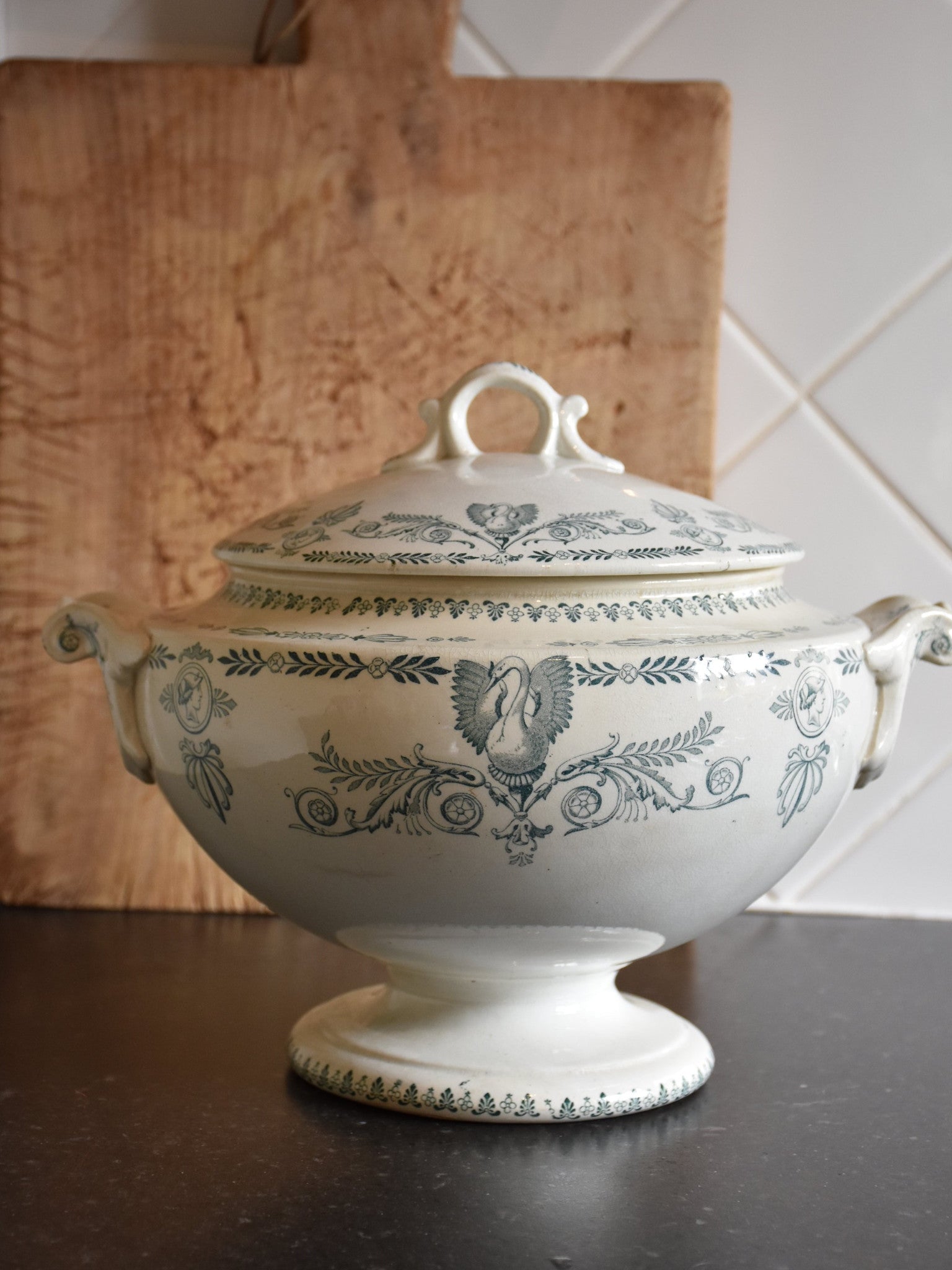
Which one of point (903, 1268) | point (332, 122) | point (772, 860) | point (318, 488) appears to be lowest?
point (903, 1268)

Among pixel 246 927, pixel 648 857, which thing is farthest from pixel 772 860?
pixel 246 927

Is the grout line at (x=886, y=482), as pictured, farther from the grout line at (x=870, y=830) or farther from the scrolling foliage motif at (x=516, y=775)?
the scrolling foliage motif at (x=516, y=775)

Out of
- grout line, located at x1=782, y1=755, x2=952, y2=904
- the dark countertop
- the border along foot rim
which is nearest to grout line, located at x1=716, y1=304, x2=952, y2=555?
grout line, located at x1=782, y1=755, x2=952, y2=904

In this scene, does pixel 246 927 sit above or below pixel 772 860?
below

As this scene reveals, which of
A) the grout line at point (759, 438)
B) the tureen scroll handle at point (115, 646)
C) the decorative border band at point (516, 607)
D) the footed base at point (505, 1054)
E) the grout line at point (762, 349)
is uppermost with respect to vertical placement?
the grout line at point (762, 349)

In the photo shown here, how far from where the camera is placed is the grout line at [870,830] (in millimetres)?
1036

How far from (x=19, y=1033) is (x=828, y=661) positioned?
18.8 inches

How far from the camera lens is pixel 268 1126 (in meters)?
0.67

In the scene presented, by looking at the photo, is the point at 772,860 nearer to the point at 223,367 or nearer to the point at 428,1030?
the point at 428,1030

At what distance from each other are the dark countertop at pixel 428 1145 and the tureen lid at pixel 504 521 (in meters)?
0.26

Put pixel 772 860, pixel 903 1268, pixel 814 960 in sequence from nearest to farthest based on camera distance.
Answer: pixel 903 1268 < pixel 772 860 < pixel 814 960

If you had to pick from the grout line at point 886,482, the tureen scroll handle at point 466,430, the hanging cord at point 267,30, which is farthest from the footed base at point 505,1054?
the hanging cord at point 267,30

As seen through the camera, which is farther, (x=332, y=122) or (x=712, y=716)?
(x=332, y=122)

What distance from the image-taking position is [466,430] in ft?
2.33
